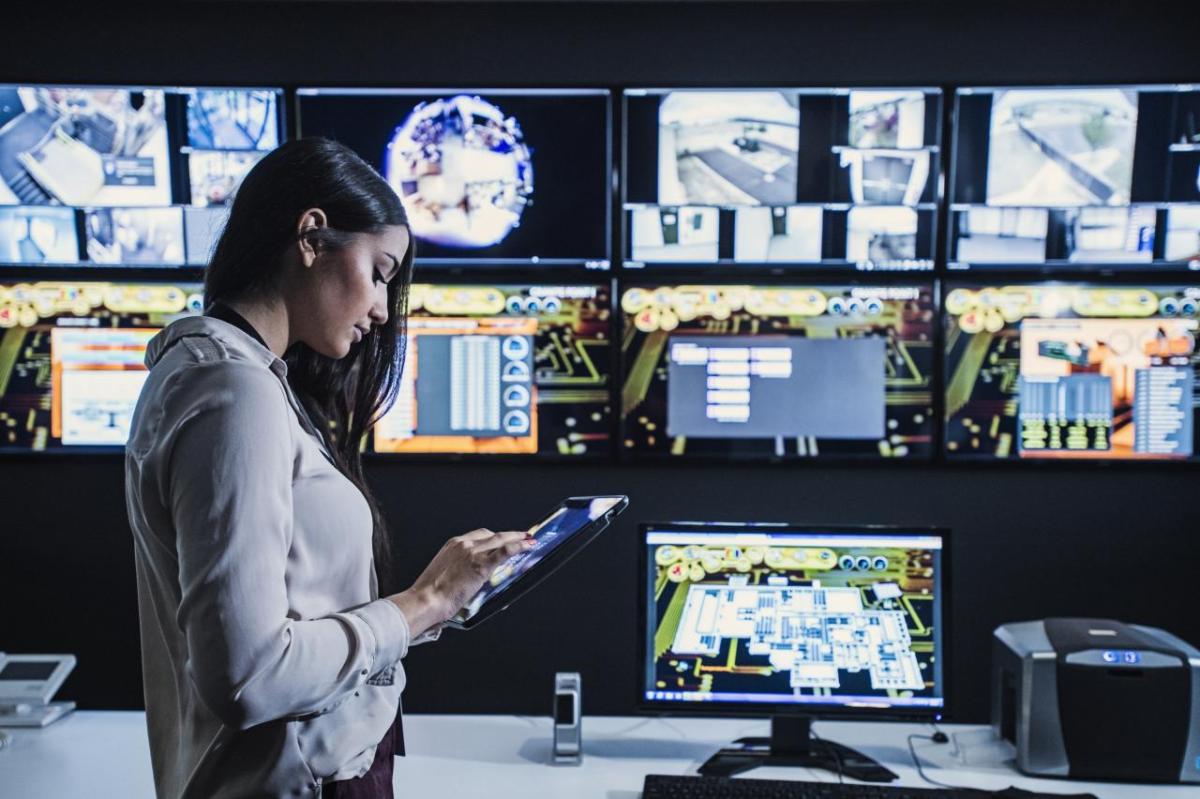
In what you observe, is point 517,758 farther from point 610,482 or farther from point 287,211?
point 287,211

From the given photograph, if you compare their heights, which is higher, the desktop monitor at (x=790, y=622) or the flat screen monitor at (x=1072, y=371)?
the flat screen monitor at (x=1072, y=371)

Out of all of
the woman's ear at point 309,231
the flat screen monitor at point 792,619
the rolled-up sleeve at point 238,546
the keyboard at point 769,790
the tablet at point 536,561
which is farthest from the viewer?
the flat screen monitor at point 792,619

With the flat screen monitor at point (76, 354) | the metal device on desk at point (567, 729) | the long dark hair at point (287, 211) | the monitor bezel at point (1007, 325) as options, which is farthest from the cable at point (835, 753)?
the flat screen monitor at point (76, 354)

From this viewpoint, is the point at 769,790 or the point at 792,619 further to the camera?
the point at 792,619

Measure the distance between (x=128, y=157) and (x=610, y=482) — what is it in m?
1.47

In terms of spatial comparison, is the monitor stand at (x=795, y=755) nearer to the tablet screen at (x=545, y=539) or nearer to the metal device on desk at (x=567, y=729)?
the metal device on desk at (x=567, y=729)

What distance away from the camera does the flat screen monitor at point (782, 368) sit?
252 cm

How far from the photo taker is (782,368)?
2.53 meters

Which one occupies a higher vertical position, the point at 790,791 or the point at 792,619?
the point at 792,619

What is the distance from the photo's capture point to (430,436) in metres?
2.58

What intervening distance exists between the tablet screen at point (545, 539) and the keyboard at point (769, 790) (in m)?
0.57

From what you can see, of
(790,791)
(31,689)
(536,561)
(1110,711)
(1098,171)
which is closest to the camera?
(536,561)

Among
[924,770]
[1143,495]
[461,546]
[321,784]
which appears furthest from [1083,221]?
[321,784]

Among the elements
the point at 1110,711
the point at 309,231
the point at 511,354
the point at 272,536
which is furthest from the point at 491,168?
the point at 1110,711
